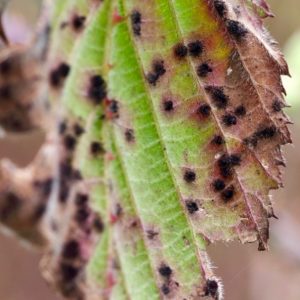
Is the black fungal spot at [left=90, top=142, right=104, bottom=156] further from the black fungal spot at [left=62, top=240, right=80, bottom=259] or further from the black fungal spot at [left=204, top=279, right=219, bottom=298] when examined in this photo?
the black fungal spot at [left=204, top=279, right=219, bottom=298]

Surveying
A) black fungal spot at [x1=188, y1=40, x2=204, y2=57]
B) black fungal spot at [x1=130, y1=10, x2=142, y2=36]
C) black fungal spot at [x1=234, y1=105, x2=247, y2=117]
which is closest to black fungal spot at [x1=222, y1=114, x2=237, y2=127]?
black fungal spot at [x1=234, y1=105, x2=247, y2=117]

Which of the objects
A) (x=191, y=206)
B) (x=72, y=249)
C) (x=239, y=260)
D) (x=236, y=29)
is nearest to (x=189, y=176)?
(x=191, y=206)

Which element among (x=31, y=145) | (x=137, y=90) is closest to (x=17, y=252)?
(x=31, y=145)

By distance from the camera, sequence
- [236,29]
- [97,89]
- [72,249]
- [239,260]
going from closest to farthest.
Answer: [236,29] → [97,89] → [72,249] → [239,260]

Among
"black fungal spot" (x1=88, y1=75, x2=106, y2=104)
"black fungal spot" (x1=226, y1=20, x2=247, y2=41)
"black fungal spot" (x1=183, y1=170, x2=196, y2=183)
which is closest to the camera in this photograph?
"black fungal spot" (x1=226, y1=20, x2=247, y2=41)

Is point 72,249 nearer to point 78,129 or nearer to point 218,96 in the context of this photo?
point 78,129

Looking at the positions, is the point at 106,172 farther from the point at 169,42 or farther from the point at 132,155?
the point at 169,42

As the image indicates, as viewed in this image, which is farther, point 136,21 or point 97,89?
point 97,89
